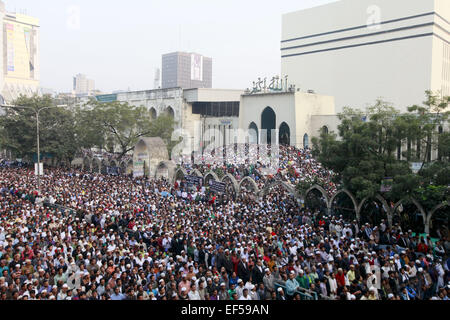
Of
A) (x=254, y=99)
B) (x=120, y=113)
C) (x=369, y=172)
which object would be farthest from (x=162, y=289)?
(x=254, y=99)

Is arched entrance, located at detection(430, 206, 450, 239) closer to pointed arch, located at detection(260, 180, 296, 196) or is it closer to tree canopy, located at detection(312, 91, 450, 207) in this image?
tree canopy, located at detection(312, 91, 450, 207)

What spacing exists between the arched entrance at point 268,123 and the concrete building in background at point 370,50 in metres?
10.2

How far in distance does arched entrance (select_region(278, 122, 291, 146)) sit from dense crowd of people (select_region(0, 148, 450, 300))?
72.0 feet

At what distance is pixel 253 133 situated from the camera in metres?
42.9

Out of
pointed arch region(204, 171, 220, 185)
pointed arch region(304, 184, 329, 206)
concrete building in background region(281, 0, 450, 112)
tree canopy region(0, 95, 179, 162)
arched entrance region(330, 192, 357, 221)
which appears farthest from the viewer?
concrete building in background region(281, 0, 450, 112)

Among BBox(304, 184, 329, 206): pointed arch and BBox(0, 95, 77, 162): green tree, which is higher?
BBox(0, 95, 77, 162): green tree

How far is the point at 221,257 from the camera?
34.7 feet

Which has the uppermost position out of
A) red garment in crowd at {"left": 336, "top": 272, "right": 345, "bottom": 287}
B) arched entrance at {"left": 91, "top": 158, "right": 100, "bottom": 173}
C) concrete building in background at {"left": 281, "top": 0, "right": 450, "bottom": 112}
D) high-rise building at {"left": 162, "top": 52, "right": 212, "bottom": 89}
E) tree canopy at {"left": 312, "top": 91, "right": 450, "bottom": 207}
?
high-rise building at {"left": 162, "top": 52, "right": 212, "bottom": 89}

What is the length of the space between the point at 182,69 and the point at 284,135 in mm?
147050

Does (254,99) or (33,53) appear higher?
(33,53)

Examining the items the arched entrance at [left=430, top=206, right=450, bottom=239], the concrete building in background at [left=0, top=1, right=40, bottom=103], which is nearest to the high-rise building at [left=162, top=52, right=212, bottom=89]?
the concrete building in background at [left=0, top=1, right=40, bottom=103]

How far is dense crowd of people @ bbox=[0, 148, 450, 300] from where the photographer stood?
854cm

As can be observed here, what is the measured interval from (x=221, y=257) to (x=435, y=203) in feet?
27.2

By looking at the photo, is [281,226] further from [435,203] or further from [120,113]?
[120,113]
